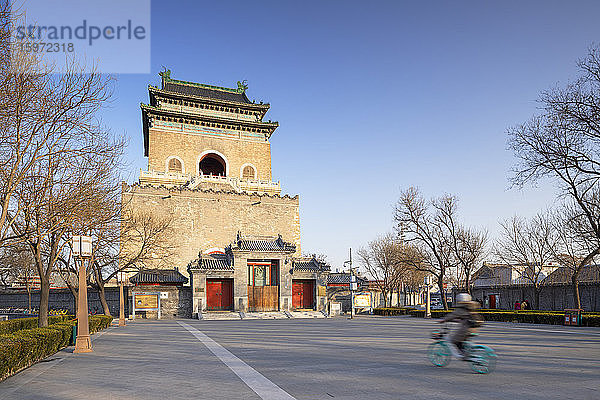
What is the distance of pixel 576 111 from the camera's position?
19.2m

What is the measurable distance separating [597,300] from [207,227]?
3332 centimetres

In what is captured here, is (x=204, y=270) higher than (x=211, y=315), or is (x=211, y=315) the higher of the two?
(x=204, y=270)

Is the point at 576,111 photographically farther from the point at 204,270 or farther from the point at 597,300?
the point at 204,270

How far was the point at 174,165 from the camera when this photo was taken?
50688 mm

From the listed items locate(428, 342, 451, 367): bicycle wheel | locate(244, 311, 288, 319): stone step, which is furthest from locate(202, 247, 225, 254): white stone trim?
locate(428, 342, 451, 367): bicycle wheel

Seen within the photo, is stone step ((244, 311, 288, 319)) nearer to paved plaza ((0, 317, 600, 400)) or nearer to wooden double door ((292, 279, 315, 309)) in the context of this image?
wooden double door ((292, 279, 315, 309))

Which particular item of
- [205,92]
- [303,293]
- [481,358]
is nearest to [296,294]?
[303,293]

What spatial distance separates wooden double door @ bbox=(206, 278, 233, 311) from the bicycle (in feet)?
98.7

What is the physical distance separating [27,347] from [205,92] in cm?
4955

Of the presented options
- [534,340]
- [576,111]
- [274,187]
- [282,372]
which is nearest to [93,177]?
[282,372]

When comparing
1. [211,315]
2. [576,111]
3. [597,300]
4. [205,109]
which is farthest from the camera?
[205,109]

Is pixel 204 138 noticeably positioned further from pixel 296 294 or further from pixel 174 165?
pixel 296 294

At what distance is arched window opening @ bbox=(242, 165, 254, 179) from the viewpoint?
53812 mm

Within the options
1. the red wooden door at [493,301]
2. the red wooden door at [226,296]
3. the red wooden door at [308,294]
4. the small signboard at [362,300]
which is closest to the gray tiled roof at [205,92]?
the red wooden door at [226,296]
